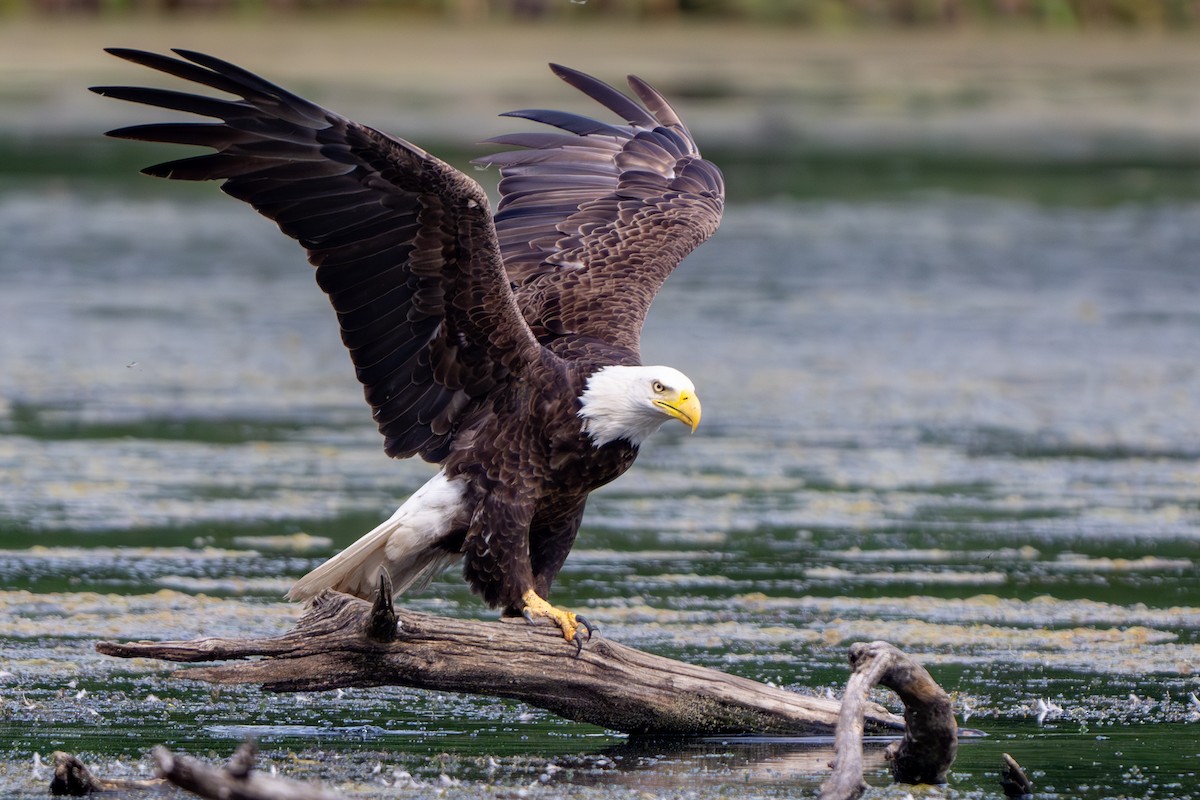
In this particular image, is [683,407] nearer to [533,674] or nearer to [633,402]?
[633,402]

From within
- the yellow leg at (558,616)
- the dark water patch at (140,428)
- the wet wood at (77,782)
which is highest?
the yellow leg at (558,616)

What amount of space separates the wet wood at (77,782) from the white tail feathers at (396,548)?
1014mm

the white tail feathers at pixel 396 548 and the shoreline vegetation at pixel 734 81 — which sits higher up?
the shoreline vegetation at pixel 734 81

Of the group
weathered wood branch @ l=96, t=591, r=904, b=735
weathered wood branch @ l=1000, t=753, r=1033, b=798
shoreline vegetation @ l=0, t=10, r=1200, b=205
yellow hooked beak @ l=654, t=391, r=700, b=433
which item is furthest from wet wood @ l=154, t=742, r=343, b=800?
shoreline vegetation @ l=0, t=10, r=1200, b=205

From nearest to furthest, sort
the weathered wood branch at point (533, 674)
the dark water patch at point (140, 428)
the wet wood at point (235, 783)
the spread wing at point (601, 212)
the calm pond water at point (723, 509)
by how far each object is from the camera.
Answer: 1. the wet wood at point (235, 783)
2. the weathered wood branch at point (533, 674)
3. the calm pond water at point (723, 509)
4. the spread wing at point (601, 212)
5. the dark water patch at point (140, 428)

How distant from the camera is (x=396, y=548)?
5789 mm

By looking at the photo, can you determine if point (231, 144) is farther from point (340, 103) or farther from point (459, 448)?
point (340, 103)

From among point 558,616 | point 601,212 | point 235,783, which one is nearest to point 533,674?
point 558,616

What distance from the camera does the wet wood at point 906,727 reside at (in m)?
4.57

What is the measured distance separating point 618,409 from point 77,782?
1721 millimetres

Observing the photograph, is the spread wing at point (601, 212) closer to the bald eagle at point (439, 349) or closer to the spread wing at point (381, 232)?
the bald eagle at point (439, 349)

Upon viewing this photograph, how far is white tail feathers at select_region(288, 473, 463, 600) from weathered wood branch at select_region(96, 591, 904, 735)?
0.39 metres

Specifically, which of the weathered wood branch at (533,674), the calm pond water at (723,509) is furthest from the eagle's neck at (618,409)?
the calm pond water at (723,509)

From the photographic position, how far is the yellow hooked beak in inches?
220
